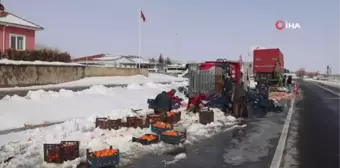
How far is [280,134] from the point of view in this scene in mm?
11812

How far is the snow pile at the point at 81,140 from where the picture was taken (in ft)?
25.6

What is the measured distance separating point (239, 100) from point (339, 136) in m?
5.22

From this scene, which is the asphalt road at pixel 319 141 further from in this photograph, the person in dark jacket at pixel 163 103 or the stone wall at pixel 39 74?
the stone wall at pixel 39 74

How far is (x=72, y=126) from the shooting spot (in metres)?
11.6

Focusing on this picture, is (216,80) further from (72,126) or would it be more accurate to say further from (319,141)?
(72,126)

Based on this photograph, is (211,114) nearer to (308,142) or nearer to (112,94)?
(308,142)

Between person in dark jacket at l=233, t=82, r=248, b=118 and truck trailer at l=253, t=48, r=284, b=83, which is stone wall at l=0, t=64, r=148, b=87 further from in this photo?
truck trailer at l=253, t=48, r=284, b=83

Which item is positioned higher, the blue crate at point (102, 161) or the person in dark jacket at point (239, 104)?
the person in dark jacket at point (239, 104)

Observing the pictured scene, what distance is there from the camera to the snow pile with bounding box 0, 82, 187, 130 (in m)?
12.9

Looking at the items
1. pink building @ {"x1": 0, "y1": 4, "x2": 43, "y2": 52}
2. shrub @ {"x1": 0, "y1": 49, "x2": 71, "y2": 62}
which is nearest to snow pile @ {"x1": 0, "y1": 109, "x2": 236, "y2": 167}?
shrub @ {"x1": 0, "y1": 49, "x2": 71, "y2": 62}

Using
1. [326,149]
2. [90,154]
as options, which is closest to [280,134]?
[326,149]

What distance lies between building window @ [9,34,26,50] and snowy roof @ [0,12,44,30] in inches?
38.1

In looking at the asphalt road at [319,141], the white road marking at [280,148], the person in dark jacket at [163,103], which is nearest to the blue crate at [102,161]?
the white road marking at [280,148]

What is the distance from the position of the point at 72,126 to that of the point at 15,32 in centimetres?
2013
